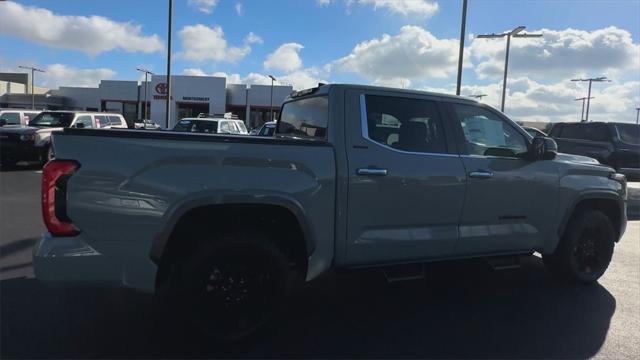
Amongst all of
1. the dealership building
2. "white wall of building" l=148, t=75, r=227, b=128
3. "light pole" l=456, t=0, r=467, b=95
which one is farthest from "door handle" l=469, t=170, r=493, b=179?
"white wall of building" l=148, t=75, r=227, b=128

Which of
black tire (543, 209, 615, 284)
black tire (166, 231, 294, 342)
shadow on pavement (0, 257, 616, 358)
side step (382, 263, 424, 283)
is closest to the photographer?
black tire (166, 231, 294, 342)

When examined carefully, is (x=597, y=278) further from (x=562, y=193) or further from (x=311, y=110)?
(x=311, y=110)

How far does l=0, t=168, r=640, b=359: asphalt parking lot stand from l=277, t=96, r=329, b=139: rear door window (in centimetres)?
159

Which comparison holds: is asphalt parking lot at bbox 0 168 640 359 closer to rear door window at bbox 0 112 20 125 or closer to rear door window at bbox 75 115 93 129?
rear door window at bbox 75 115 93 129

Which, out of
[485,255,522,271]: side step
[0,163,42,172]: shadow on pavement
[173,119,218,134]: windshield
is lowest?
[0,163,42,172]: shadow on pavement

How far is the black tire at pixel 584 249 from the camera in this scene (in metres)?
5.25

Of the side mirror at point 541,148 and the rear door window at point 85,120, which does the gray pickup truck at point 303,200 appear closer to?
the side mirror at point 541,148

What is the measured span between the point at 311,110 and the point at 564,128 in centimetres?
1325

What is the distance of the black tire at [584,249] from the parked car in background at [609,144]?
983 cm

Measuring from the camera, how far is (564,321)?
4.40m

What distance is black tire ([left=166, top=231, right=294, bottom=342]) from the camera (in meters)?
3.43

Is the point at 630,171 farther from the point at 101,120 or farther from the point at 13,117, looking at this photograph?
the point at 13,117

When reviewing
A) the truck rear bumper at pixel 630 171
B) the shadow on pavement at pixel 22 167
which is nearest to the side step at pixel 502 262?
the truck rear bumper at pixel 630 171

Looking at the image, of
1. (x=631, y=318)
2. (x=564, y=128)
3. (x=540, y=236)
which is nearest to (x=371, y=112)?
(x=540, y=236)
